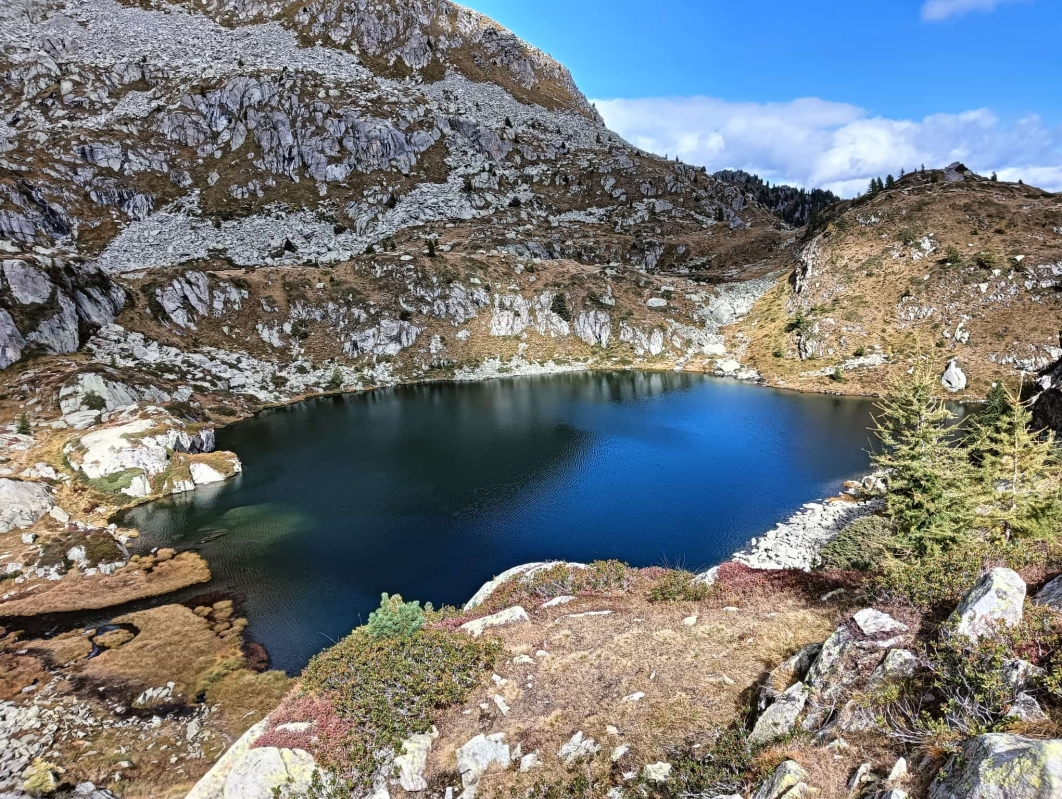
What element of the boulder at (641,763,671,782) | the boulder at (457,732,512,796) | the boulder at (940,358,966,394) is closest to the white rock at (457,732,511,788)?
the boulder at (457,732,512,796)

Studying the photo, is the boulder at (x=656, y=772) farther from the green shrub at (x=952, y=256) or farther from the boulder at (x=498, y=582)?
the green shrub at (x=952, y=256)

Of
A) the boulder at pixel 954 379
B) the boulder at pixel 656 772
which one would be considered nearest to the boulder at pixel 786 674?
the boulder at pixel 656 772

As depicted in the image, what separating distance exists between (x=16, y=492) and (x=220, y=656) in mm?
30641

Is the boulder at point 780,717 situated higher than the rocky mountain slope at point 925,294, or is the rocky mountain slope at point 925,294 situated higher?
the rocky mountain slope at point 925,294

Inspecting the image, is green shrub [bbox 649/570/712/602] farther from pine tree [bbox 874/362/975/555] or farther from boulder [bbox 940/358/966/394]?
boulder [bbox 940/358/966/394]

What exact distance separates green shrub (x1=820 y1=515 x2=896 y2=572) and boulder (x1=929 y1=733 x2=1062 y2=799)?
24.6m

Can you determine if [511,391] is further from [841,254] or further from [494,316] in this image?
[841,254]

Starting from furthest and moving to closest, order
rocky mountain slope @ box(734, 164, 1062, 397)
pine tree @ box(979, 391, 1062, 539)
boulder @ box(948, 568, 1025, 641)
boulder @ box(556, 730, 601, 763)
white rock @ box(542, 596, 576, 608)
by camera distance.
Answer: rocky mountain slope @ box(734, 164, 1062, 397), white rock @ box(542, 596, 576, 608), pine tree @ box(979, 391, 1062, 539), boulder @ box(556, 730, 601, 763), boulder @ box(948, 568, 1025, 641)

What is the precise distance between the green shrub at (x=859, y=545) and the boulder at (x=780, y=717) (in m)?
21.1

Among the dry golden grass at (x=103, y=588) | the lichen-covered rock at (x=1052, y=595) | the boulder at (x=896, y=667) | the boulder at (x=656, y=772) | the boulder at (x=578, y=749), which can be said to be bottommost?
the dry golden grass at (x=103, y=588)

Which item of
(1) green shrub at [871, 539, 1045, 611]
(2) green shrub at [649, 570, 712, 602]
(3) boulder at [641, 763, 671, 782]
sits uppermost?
(1) green shrub at [871, 539, 1045, 611]

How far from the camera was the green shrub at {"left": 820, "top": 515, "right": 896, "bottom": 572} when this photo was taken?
2906 cm

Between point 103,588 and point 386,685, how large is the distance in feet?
105

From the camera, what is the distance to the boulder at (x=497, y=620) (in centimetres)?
2044
